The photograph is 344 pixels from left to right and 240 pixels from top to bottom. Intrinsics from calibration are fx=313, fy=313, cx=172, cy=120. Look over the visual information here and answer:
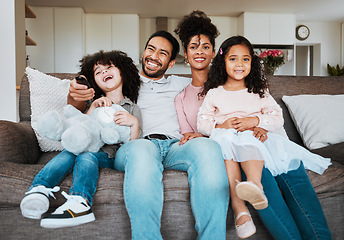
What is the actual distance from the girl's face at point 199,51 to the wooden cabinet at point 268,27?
489cm

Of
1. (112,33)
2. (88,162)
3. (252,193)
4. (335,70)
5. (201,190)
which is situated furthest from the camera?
(335,70)

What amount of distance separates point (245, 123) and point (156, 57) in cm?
66

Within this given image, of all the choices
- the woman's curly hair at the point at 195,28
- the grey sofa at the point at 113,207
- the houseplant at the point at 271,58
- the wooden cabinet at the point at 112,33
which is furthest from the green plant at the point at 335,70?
the grey sofa at the point at 113,207

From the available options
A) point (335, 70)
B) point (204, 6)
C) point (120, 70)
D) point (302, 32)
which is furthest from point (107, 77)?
point (302, 32)

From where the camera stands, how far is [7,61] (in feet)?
7.14

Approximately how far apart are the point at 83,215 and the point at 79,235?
7.5 inches

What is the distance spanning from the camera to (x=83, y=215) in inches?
38.1

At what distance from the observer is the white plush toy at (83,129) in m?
1.15

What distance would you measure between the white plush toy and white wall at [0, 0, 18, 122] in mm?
1092

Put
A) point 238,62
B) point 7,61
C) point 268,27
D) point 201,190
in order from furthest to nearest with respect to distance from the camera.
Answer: point 268,27 < point 7,61 < point 238,62 < point 201,190

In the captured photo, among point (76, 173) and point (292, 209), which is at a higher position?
point (76, 173)

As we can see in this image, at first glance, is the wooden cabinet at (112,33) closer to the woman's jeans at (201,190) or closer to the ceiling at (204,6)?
the ceiling at (204,6)

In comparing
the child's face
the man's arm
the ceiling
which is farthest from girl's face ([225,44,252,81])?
the ceiling

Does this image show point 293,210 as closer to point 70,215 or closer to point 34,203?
point 70,215
